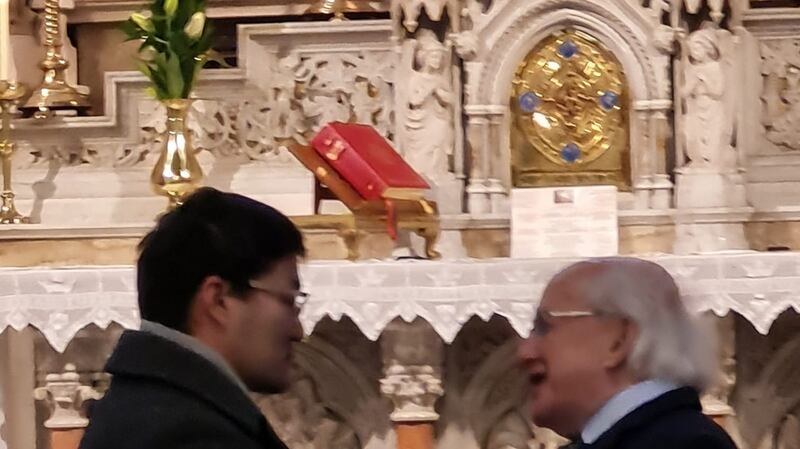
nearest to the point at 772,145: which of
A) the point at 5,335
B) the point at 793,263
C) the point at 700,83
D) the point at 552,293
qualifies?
the point at 700,83

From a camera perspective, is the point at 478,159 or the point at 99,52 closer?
the point at 478,159

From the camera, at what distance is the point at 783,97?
5191mm

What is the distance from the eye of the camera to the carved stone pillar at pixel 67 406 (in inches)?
184

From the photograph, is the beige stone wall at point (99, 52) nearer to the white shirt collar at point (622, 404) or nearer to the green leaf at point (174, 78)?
the green leaf at point (174, 78)

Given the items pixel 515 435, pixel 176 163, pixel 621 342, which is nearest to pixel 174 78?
pixel 176 163

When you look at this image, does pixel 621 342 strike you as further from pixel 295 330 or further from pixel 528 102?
pixel 528 102

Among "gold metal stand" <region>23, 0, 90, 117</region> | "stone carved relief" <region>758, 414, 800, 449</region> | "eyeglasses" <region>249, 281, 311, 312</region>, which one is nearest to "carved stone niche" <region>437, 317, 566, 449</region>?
"stone carved relief" <region>758, 414, 800, 449</region>

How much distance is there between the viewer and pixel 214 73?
5.39 m

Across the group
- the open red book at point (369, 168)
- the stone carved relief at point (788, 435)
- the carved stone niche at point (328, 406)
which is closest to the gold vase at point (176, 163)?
the open red book at point (369, 168)

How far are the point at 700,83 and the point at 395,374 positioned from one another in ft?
4.29

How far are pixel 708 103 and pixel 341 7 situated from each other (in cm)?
132

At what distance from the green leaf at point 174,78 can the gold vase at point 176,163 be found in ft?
0.09

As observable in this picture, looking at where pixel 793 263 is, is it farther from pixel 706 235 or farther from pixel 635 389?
pixel 635 389

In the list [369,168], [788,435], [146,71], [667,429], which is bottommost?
[788,435]
